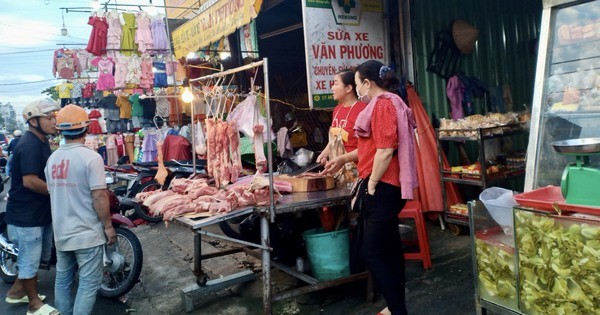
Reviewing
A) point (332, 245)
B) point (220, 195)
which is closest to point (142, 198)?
point (220, 195)

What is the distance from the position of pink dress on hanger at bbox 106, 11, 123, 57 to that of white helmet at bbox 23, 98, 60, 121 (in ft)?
28.3

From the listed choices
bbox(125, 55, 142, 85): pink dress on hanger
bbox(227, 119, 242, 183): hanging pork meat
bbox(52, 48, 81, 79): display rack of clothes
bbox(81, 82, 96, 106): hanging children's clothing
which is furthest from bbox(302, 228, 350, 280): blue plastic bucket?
bbox(81, 82, 96, 106): hanging children's clothing

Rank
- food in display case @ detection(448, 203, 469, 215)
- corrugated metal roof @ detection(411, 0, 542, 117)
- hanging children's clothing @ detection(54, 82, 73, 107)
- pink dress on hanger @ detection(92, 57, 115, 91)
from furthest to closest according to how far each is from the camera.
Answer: hanging children's clothing @ detection(54, 82, 73, 107) → pink dress on hanger @ detection(92, 57, 115, 91) → corrugated metal roof @ detection(411, 0, 542, 117) → food in display case @ detection(448, 203, 469, 215)

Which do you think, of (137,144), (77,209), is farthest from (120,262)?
(137,144)

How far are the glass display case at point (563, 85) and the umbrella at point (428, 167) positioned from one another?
8.09 ft

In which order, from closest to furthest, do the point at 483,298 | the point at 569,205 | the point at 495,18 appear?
1. the point at 569,205
2. the point at 483,298
3. the point at 495,18

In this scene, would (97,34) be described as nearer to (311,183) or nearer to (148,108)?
(148,108)

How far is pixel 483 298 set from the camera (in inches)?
113

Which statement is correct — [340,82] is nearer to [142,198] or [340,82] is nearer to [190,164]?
[142,198]

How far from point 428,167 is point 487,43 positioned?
2.21 m

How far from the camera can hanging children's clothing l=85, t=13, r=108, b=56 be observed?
11.9 meters

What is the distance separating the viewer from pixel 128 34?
40.7 ft

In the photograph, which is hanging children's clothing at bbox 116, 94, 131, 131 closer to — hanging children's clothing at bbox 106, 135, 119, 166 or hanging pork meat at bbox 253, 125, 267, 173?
hanging children's clothing at bbox 106, 135, 119, 166

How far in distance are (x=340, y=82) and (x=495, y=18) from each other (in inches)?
143
